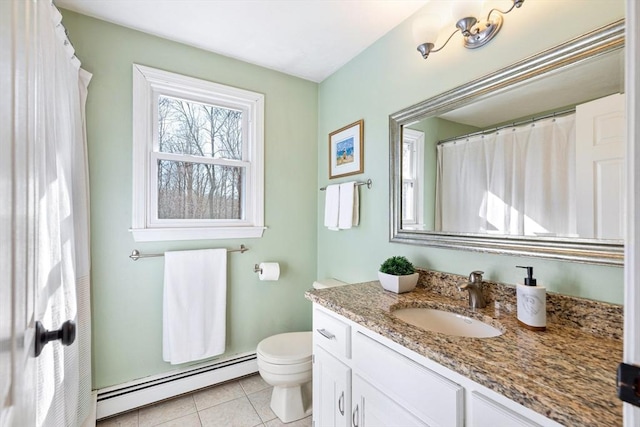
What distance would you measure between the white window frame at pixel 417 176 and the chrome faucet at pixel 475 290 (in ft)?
1.36

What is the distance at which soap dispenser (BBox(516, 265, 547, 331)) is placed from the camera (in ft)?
3.14

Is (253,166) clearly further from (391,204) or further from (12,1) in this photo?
(12,1)

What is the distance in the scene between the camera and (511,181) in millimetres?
1172

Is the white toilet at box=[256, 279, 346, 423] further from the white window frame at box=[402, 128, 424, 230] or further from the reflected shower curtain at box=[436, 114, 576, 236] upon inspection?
the reflected shower curtain at box=[436, 114, 576, 236]

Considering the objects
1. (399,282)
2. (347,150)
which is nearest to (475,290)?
(399,282)

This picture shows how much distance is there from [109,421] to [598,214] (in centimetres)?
A: 263

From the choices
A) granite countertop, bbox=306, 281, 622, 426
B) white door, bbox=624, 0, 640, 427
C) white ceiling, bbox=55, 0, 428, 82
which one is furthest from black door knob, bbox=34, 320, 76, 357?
white ceiling, bbox=55, 0, 428, 82

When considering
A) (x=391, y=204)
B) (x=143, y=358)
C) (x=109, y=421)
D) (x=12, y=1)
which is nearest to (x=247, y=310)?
(x=143, y=358)

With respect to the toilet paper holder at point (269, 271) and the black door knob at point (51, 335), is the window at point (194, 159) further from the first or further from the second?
→ the black door knob at point (51, 335)

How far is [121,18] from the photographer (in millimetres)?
1713

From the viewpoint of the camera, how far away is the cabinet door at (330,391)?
1.19 metres

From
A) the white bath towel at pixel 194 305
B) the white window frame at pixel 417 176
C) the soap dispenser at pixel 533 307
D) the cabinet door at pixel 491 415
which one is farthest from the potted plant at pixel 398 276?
the white bath towel at pixel 194 305

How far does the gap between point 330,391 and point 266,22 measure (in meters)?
2.04

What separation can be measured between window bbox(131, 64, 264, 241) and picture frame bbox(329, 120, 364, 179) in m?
0.56
